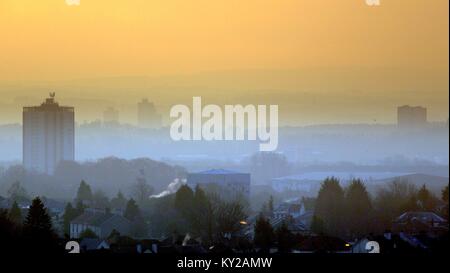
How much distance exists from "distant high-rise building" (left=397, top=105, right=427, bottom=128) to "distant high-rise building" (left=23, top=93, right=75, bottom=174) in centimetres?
772

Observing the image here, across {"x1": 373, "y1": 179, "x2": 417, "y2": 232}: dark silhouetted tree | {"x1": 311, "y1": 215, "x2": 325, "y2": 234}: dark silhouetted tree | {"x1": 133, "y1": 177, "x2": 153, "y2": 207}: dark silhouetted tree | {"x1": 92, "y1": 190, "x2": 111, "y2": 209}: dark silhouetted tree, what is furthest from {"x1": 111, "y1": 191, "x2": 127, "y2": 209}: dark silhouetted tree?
{"x1": 311, "y1": 215, "x2": 325, "y2": 234}: dark silhouetted tree

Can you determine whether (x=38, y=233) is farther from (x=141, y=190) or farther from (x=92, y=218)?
(x=141, y=190)

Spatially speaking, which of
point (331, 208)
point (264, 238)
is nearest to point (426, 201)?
point (331, 208)

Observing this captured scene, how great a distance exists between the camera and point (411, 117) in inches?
1177

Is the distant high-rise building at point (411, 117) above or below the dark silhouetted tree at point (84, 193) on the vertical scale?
above

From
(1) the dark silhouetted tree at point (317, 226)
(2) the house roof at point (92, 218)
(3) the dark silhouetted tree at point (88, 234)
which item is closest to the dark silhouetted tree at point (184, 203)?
(2) the house roof at point (92, 218)

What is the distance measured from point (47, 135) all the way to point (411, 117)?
32.4 feet

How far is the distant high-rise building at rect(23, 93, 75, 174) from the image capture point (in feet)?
104

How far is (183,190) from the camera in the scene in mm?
31516

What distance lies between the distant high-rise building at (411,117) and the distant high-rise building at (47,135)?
772cm

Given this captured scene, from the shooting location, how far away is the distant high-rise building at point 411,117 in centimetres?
2873

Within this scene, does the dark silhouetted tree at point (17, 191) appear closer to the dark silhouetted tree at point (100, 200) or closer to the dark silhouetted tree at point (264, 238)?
the dark silhouetted tree at point (100, 200)
